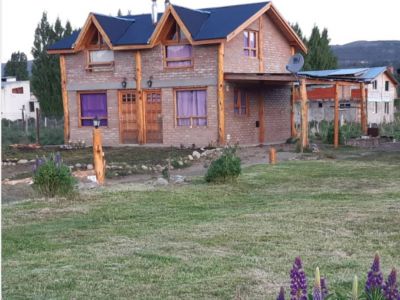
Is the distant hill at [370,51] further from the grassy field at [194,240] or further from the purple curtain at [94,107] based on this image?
the grassy field at [194,240]

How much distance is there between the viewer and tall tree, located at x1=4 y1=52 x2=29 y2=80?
67562 mm

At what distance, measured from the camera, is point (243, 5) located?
25.9 meters

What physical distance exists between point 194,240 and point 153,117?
18.5 metres

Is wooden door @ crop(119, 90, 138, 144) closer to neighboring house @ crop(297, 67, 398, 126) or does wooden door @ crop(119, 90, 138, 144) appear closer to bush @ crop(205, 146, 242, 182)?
bush @ crop(205, 146, 242, 182)

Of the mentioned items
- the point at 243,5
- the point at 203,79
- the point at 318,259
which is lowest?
the point at 318,259

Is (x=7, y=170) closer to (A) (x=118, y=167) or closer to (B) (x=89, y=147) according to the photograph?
(A) (x=118, y=167)

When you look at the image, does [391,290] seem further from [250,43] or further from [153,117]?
[250,43]

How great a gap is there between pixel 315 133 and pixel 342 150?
884 centimetres

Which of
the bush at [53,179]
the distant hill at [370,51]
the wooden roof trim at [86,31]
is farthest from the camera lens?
the distant hill at [370,51]

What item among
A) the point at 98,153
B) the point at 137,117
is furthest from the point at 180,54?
the point at 98,153

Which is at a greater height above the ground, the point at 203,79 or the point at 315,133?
the point at 203,79

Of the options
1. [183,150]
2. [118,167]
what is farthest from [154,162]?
[183,150]

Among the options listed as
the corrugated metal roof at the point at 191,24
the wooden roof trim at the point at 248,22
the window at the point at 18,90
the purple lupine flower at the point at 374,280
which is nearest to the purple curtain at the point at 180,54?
the corrugated metal roof at the point at 191,24

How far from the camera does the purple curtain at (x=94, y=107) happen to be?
88.1 feet
